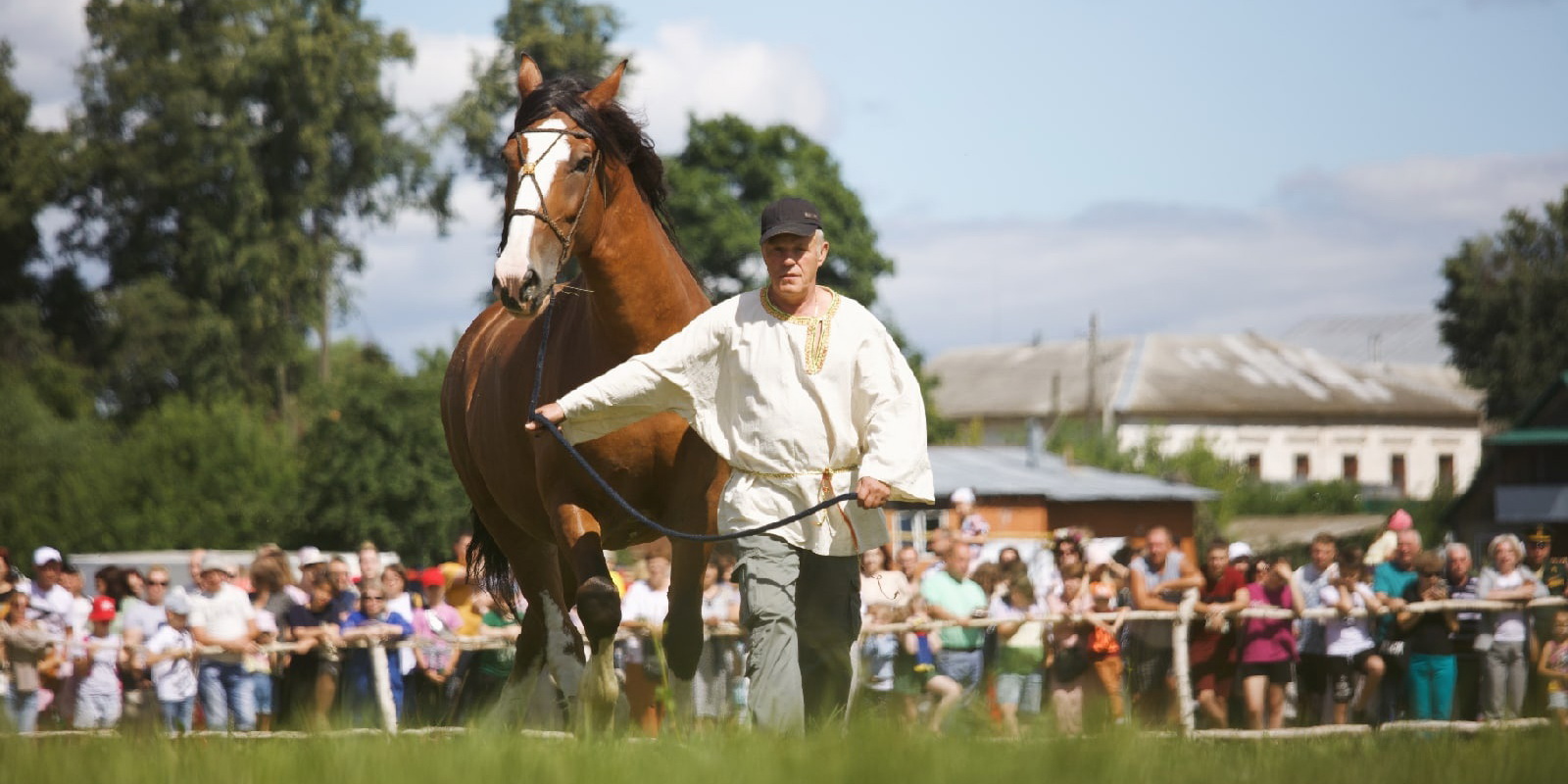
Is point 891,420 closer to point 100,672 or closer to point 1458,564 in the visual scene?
point 1458,564

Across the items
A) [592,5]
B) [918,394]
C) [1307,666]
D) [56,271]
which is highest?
[592,5]

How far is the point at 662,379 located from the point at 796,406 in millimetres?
518

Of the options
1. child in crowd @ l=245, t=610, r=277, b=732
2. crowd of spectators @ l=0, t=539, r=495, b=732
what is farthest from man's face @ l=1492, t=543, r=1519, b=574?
child in crowd @ l=245, t=610, r=277, b=732

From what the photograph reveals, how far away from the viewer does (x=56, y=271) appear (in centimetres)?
4372

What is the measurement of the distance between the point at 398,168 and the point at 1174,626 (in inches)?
1307

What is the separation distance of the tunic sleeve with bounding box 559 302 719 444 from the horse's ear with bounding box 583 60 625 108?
1.08 m

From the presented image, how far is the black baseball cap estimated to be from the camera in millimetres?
6109

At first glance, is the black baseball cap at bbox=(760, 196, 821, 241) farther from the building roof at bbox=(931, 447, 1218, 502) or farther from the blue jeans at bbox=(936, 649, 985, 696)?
the building roof at bbox=(931, 447, 1218, 502)

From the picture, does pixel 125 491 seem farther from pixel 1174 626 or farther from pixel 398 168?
pixel 1174 626

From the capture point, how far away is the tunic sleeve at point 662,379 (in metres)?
6.36

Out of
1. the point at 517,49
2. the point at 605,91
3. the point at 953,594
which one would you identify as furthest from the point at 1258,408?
the point at 605,91

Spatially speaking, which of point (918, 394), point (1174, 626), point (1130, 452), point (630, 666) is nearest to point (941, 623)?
point (1174, 626)

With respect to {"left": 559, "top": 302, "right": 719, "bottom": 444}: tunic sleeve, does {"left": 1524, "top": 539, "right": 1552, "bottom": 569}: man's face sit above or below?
below

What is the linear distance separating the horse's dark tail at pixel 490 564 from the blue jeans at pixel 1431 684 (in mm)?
5639
